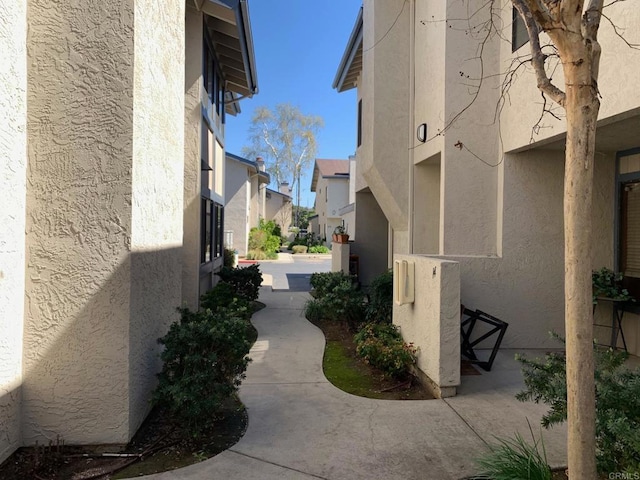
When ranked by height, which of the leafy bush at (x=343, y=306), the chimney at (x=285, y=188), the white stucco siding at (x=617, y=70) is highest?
the chimney at (x=285, y=188)

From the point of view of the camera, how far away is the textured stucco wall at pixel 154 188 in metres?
3.88

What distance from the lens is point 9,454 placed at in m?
3.46

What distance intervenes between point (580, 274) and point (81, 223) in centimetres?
384

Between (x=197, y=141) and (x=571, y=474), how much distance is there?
8.04 metres

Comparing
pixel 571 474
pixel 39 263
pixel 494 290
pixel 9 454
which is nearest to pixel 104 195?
pixel 39 263

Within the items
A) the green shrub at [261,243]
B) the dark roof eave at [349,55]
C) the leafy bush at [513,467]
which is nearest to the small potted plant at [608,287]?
the leafy bush at [513,467]

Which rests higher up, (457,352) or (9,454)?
(457,352)

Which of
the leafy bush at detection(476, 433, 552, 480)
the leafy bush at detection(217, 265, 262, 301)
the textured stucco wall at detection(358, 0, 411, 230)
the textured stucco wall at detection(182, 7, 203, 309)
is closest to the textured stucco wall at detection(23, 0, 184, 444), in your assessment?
the leafy bush at detection(476, 433, 552, 480)

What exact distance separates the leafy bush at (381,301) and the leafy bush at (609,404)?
173 inches

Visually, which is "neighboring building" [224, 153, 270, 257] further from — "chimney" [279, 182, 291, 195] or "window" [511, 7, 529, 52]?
"window" [511, 7, 529, 52]

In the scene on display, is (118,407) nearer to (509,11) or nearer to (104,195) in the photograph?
(104,195)

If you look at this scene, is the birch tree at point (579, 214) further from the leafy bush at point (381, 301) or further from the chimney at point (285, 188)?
the chimney at point (285, 188)

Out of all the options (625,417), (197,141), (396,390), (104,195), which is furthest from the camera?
(197,141)

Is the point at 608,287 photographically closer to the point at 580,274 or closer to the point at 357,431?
the point at 357,431
